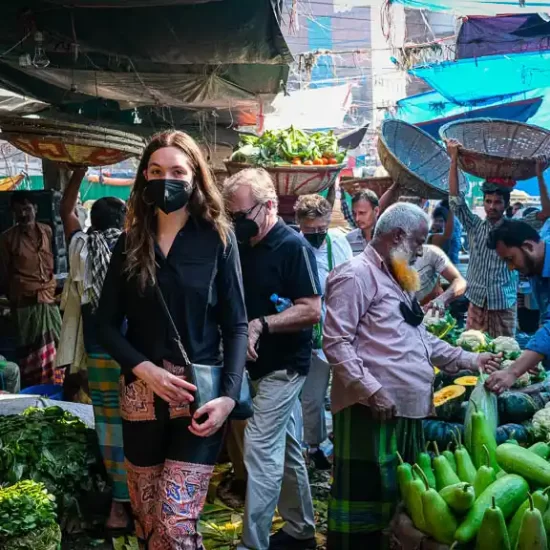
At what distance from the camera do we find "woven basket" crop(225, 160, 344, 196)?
7.27 m

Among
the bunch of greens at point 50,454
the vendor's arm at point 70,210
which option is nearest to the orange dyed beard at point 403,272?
the bunch of greens at point 50,454

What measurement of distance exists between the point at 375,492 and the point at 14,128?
14.4 ft

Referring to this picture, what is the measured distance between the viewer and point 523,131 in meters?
8.95

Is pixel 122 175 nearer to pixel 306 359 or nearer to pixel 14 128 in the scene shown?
pixel 14 128

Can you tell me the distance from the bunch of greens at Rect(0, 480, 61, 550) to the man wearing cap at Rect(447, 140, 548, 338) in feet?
17.2

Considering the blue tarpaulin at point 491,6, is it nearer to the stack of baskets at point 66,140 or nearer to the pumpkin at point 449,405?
the stack of baskets at point 66,140

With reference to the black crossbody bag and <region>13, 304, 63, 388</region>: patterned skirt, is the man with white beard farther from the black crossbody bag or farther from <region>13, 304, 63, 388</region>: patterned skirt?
<region>13, 304, 63, 388</region>: patterned skirt

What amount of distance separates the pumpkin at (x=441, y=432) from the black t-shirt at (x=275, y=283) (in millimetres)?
1049

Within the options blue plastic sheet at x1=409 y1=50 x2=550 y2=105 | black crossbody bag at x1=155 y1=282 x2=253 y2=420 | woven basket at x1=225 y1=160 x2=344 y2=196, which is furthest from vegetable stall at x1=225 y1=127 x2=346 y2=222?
blue plastic sheet at x1=409 y1=50 x2=550 y2=105

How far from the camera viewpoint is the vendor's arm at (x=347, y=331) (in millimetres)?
4051

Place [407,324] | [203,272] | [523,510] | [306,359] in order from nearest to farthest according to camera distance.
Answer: [203,272]
[523,510]
[407,324]
[306,359]

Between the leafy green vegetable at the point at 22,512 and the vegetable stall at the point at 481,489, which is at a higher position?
the vegetable stall at the point at 481,489

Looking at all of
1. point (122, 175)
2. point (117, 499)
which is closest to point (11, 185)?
point (122, 175)

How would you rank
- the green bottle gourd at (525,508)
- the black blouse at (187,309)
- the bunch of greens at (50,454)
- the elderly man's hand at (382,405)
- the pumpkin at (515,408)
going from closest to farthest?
the black blouse at (187,309), the green bottle gourd at (525,508), the elderly man's hand at (382,405), the bunch of greens at (50,454), the pumpkin at (515,408)
